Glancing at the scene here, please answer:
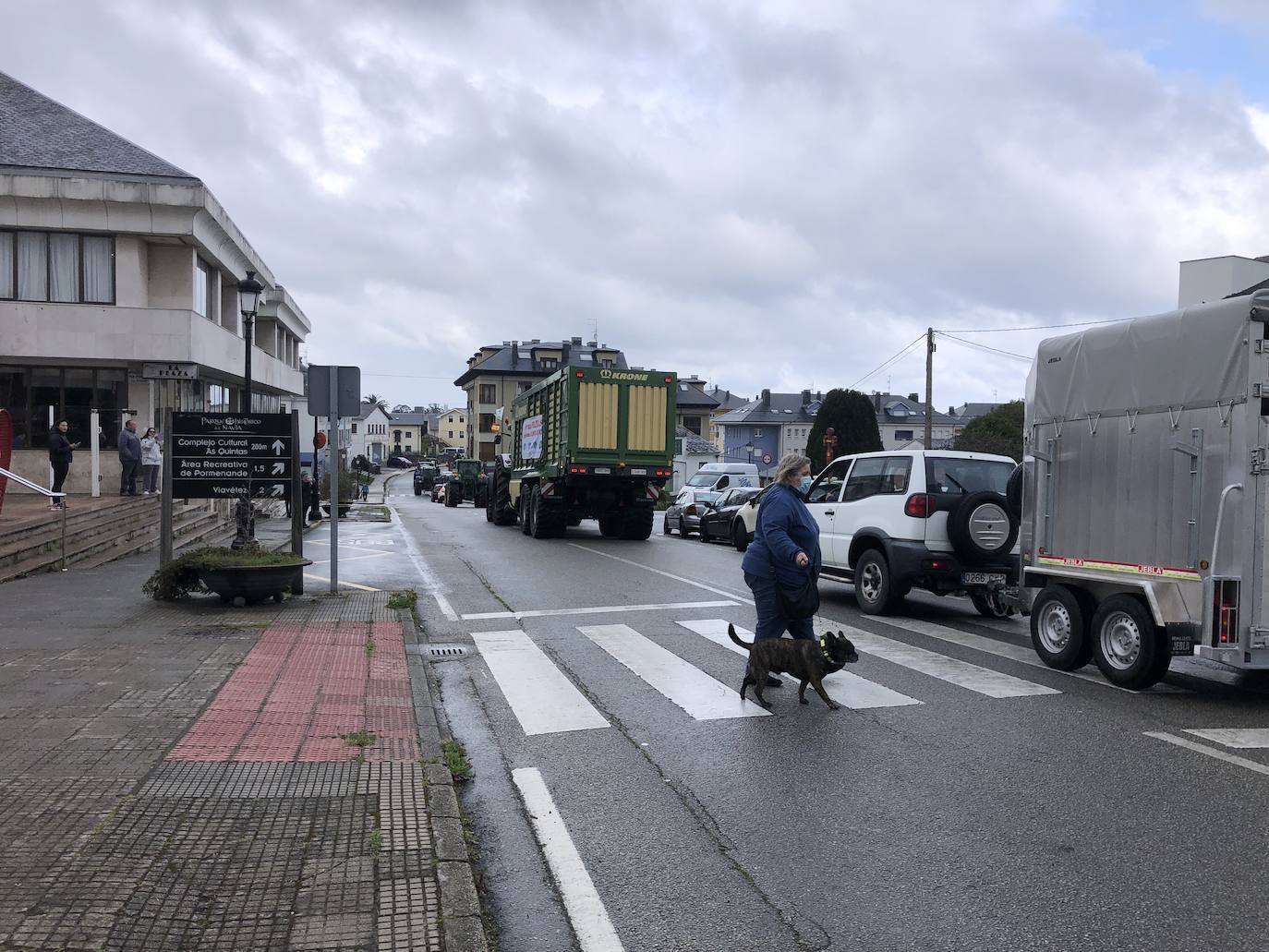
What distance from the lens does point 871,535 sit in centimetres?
1152

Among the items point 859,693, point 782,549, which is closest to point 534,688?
point 782,549

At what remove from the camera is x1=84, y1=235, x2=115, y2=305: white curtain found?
24.5 metres

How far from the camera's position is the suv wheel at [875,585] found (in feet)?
36.9

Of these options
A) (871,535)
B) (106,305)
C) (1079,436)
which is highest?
(106,305)

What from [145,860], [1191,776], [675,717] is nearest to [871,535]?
[675,717]

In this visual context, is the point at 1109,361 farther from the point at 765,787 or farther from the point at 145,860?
the point at 145,860

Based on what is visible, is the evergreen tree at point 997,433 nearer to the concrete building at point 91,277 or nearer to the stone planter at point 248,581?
the concrete building at point 91,277

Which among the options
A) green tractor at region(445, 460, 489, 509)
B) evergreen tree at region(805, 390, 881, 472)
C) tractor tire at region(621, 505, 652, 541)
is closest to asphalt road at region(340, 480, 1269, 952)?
tractor tire at region(621, 505, 652, 541)

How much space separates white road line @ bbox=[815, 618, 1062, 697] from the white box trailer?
62 cm

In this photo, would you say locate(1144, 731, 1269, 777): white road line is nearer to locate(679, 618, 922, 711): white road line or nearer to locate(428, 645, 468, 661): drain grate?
locate(679, 618, 922, 711): white road line

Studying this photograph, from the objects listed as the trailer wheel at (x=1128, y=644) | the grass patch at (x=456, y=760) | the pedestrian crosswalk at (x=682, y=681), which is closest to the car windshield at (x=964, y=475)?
the pedestrian crosswalk at (x=682, y=681)

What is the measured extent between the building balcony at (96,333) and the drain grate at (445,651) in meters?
18.4

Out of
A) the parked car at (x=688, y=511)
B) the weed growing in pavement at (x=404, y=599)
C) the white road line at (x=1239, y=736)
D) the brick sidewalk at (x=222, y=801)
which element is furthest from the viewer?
the parked car at (x=688, y=511)

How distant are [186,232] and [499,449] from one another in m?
10.1
